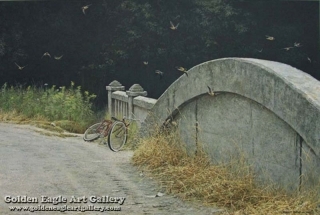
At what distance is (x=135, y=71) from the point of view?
2048 cm

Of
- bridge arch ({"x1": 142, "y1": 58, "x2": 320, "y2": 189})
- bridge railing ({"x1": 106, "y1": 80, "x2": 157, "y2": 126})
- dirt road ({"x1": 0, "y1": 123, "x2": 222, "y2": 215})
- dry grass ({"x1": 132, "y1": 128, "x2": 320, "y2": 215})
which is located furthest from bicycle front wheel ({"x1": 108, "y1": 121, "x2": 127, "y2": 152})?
bridge arch ({"x1": 142, "y1": 58, "x2": 320, "y2": 189})

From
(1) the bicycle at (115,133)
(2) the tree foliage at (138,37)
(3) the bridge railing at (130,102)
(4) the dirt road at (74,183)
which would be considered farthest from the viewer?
(2) the tree foliage at (138,37)

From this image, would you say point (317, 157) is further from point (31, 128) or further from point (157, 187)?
point (31, 128)

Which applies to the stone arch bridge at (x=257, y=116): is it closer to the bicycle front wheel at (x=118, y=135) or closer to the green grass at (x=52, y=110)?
the bicycle front wheel at (x=118, y=135)

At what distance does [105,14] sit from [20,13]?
314 cm

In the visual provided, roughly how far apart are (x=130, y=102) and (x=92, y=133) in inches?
40.0

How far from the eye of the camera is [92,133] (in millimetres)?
11125

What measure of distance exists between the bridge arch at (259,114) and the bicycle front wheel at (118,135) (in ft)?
8.45

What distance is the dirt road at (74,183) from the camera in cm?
514

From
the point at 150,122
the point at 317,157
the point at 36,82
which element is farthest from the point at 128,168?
the point at 36,82

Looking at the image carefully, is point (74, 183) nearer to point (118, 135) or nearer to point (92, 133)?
point (118, 135)

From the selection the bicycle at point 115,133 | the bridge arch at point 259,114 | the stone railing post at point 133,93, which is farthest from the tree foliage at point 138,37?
the bridge arch at point 259,114

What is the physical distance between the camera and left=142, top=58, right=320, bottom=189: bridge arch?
16.0 ft

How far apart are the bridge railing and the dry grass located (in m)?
2.30
